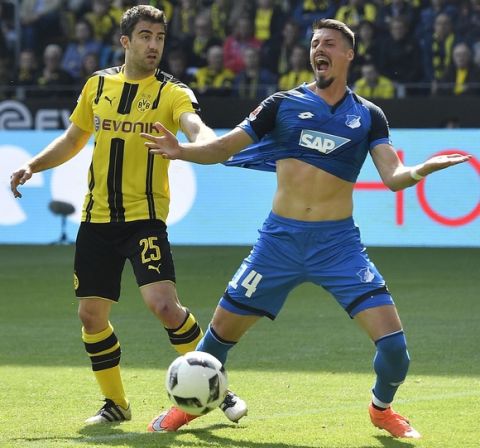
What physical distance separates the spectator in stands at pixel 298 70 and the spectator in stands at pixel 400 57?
1.11m

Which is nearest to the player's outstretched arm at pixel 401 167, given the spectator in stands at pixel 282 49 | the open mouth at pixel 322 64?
the open mouth at pixel 322 64

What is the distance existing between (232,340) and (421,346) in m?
3.37

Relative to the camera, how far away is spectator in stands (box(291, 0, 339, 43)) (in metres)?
19.5

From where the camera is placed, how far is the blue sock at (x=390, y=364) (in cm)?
627

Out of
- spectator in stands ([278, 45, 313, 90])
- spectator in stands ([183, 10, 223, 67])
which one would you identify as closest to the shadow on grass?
spectator in stands ([278, 45, 313, 90])

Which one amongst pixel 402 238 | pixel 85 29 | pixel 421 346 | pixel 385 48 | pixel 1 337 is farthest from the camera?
pixel 85 29

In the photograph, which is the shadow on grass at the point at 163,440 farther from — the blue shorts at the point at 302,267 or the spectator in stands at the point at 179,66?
the spectator in stands at the point at 179,66

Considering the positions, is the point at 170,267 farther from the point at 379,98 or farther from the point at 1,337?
the point at 379,98

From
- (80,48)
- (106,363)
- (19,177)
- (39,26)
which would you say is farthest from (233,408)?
(39,26)

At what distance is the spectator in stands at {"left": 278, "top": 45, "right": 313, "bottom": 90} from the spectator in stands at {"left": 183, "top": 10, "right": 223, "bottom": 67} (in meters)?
1.70

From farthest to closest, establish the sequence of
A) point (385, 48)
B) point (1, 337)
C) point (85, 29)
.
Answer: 1. point (85, 29)
2. point (385, 48)
3. point (1, 337)

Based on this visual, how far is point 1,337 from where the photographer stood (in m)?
10.3

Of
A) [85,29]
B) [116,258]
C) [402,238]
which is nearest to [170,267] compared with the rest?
[116,258]

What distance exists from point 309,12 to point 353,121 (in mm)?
13609
